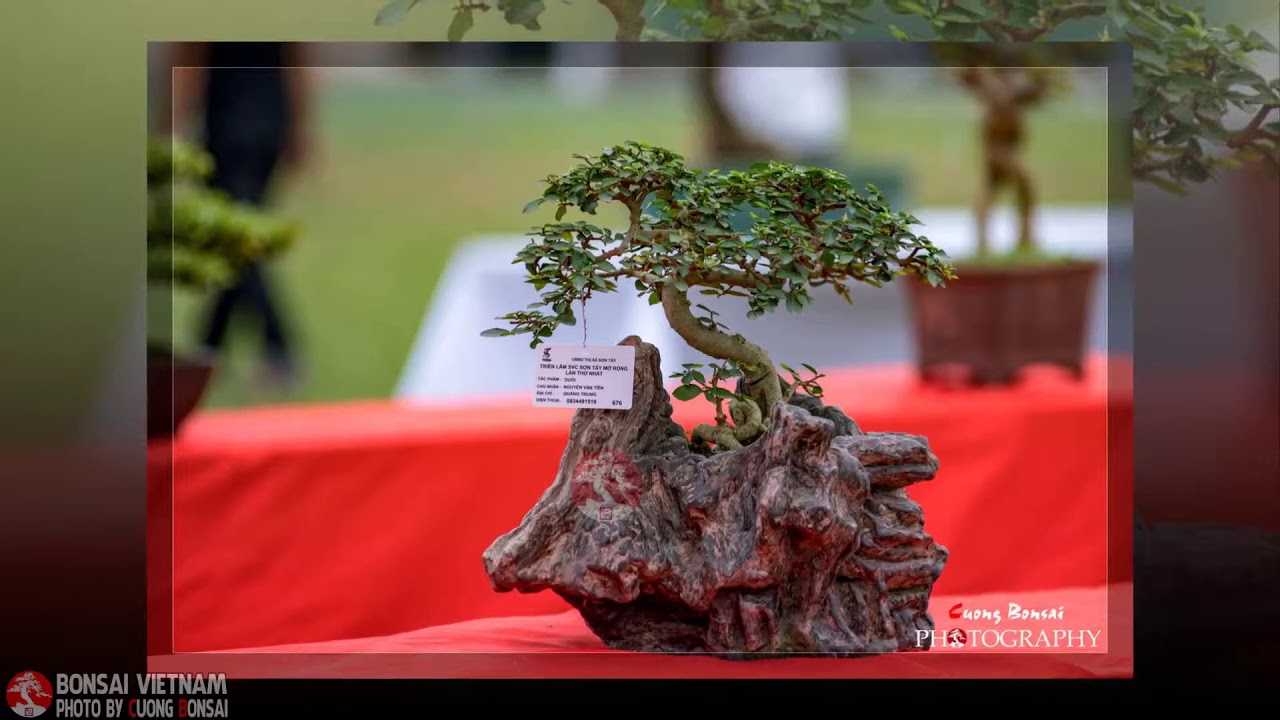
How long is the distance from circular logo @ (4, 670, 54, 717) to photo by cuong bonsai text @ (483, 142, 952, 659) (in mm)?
727

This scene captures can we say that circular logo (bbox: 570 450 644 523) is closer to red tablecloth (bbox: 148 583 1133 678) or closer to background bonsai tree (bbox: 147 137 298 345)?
red tablecloth (bbox: 148 583 1133 678)

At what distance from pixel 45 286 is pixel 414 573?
32.9 inches

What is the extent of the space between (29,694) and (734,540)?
3.63ft

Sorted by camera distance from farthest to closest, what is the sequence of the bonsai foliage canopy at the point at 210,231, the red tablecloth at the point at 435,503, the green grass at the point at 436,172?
the bonsai foliage canopy at the point at 210,231, the green grass at the point at 436,172, the red tablecloth at the point at 435,503

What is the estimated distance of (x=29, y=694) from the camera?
5.66ft

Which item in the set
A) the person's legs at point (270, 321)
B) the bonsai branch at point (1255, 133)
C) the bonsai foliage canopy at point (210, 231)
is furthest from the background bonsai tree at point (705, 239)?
the person's legs at point (270, 321)

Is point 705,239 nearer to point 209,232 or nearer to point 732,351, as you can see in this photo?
point 732,351

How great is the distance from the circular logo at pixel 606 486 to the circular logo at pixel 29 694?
0.88 metres

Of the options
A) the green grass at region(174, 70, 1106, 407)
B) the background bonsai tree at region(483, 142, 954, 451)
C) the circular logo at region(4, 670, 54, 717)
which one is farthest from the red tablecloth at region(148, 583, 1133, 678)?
the green grass at region(174, 70, 1106, 407)

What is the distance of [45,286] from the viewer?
67.8 inches

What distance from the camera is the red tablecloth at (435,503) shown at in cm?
182

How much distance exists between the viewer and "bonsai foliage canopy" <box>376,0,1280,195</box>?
5.57ft

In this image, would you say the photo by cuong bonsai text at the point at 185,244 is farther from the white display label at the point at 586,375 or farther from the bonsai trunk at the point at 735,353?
the bonsai trunk at the point at 735,353

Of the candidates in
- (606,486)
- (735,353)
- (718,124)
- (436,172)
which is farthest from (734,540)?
(436,172)
